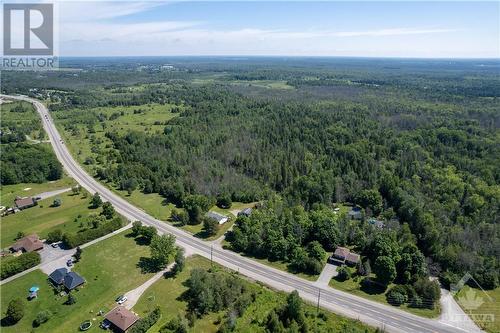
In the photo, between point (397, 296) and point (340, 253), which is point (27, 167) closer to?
point (340, 253)

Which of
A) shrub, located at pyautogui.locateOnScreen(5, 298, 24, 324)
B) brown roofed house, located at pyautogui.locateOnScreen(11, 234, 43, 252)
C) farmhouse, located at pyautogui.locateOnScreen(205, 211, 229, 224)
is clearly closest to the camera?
shrub, located at pyautogui.locateOnScreen(5, 298, 24, 324)

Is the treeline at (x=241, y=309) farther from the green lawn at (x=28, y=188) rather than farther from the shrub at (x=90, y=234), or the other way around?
the green lawn at (x=28, y=188)

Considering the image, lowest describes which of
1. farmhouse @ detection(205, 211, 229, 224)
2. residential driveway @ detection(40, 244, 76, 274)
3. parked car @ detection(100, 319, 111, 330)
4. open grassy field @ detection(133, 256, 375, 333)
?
parked car @ detection(100, 319, 111, 330)

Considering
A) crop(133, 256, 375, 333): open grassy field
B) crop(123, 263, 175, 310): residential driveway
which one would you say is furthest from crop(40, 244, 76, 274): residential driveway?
crop(133, 256, 375, 333): open grassy field

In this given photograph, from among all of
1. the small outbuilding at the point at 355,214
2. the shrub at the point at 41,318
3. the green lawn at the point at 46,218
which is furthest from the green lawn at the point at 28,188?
the small outbuilding at the point at 355,214

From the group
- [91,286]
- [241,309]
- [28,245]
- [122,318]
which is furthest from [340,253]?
[28,245]

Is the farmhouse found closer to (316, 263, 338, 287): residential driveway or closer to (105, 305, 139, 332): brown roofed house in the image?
Answer: (316, 263, 338, 287): residential driveway

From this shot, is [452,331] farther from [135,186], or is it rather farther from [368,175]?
[135,186]
